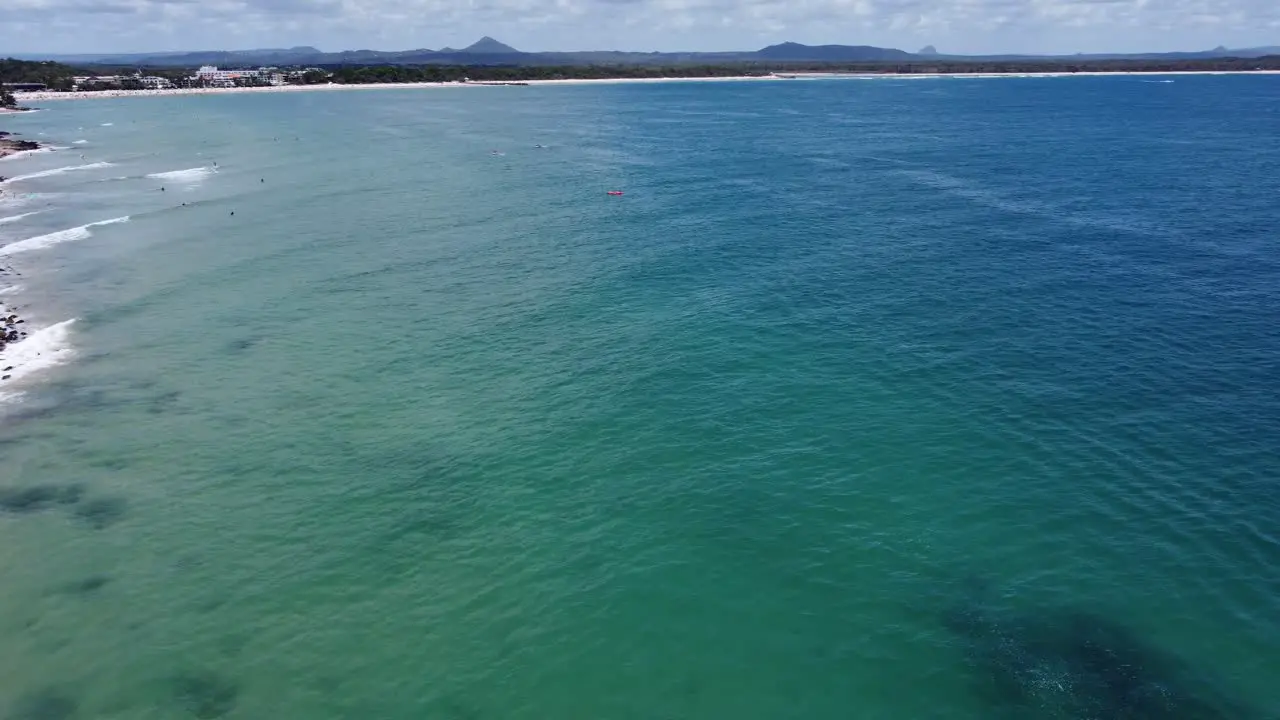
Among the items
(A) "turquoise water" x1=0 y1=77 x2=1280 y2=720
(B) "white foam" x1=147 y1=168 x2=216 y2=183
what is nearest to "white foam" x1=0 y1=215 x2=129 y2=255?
(A) "turquoise water" x1=0 y1=77 x2=1280 y2=720

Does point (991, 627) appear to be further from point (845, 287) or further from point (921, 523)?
point (845, 287)

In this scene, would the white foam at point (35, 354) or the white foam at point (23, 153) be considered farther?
the white foam at point (23, 153)

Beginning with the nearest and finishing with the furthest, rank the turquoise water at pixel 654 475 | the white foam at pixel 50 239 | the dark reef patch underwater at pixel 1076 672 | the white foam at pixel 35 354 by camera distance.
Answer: the dark reef patch underwater at pixel 1076 672 < the turquoise water at pixel 654 475 < the white foam at pixel 35 354 < the white foam at pixel 50 239

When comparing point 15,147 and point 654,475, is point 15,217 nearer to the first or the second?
point 15,147

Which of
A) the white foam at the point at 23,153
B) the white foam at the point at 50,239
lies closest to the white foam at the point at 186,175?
the white foam at the point at 50,239

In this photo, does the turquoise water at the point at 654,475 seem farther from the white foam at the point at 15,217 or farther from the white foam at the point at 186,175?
the white foam at the point at 186,175

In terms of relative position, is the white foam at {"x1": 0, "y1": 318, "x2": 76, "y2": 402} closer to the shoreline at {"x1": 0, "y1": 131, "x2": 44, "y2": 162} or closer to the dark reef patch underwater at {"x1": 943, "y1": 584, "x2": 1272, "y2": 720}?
the dark reef patch underwater at {"x1": 943, "y1": 584, "x2": 1272, "y2": 720}

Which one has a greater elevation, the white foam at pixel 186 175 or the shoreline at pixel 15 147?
the shoreline at pixel 15 147
